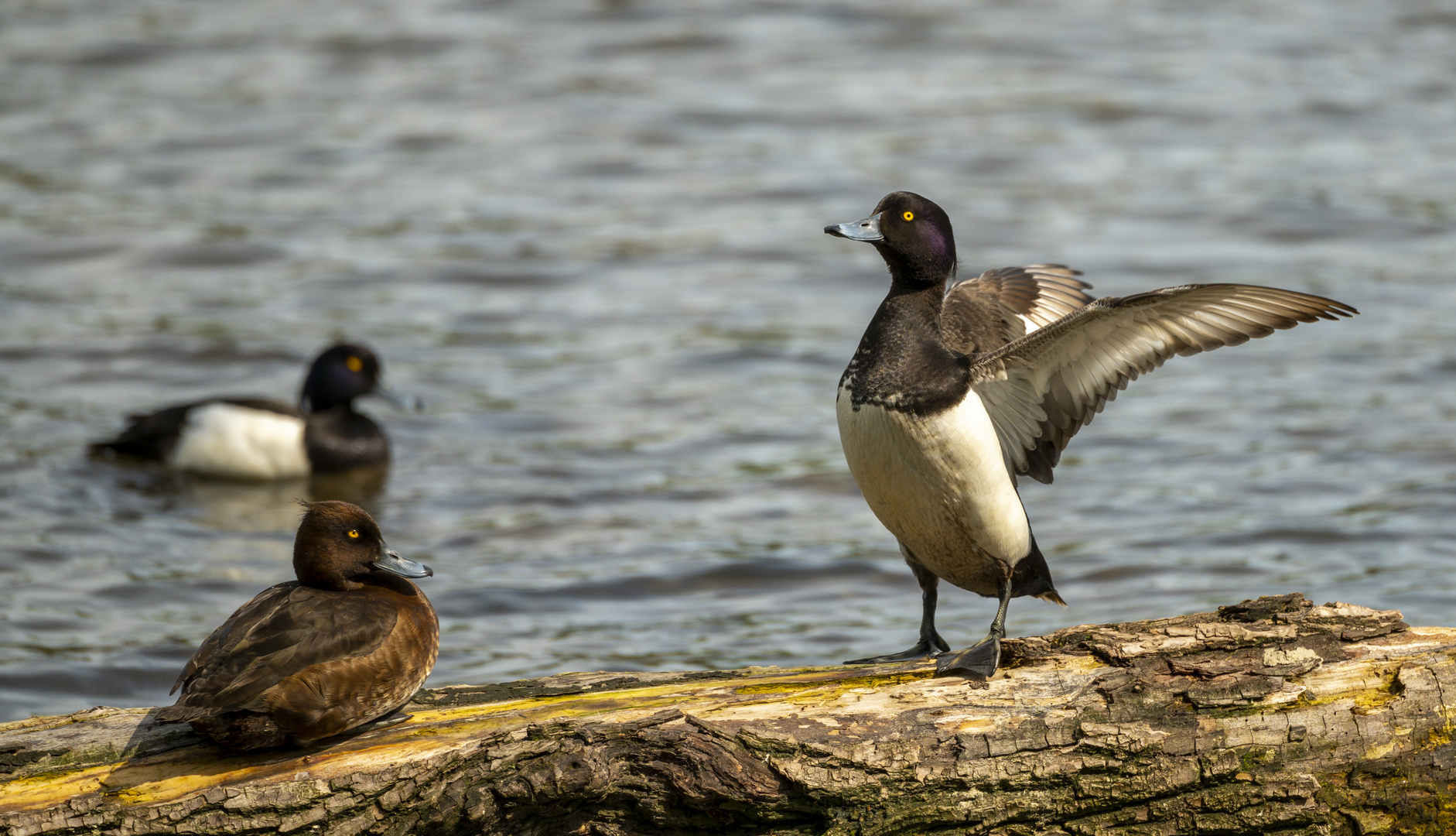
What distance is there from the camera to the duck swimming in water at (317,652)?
385 centimetres

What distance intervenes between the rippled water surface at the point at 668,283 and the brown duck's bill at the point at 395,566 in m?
2.08

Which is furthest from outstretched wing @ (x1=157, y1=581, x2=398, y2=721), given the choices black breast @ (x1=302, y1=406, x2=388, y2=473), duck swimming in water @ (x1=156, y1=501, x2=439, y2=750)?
black breast @ (x1=302, y1=406, x2=388, y2=473)

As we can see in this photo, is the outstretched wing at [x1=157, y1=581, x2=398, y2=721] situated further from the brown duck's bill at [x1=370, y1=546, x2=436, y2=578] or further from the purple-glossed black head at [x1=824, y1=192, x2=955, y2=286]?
the purple-glossed black head at [x1=824, y1=192, x2=955, y2=286]

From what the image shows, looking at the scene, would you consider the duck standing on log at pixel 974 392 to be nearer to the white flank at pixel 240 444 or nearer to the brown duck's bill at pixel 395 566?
the brown duck's bill at pixel 395 566

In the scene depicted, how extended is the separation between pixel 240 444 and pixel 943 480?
6.70m

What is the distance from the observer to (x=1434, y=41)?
17812mm

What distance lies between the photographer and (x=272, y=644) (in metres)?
3.98

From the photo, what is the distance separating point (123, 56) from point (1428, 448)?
14419mm

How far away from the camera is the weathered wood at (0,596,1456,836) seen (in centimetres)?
376

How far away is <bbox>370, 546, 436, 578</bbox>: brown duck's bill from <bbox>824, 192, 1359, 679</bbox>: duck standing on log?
134 centimetres

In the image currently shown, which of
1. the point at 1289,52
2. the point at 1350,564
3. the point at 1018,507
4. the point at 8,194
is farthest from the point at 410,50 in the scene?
the point at 1018,507

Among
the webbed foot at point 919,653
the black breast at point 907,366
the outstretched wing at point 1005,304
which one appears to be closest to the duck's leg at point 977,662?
the webbed foot at point 919,653

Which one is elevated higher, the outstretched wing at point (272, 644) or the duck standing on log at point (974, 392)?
the duck standing on log at point (974, 392)

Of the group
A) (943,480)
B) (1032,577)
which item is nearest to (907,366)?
(943,480)
